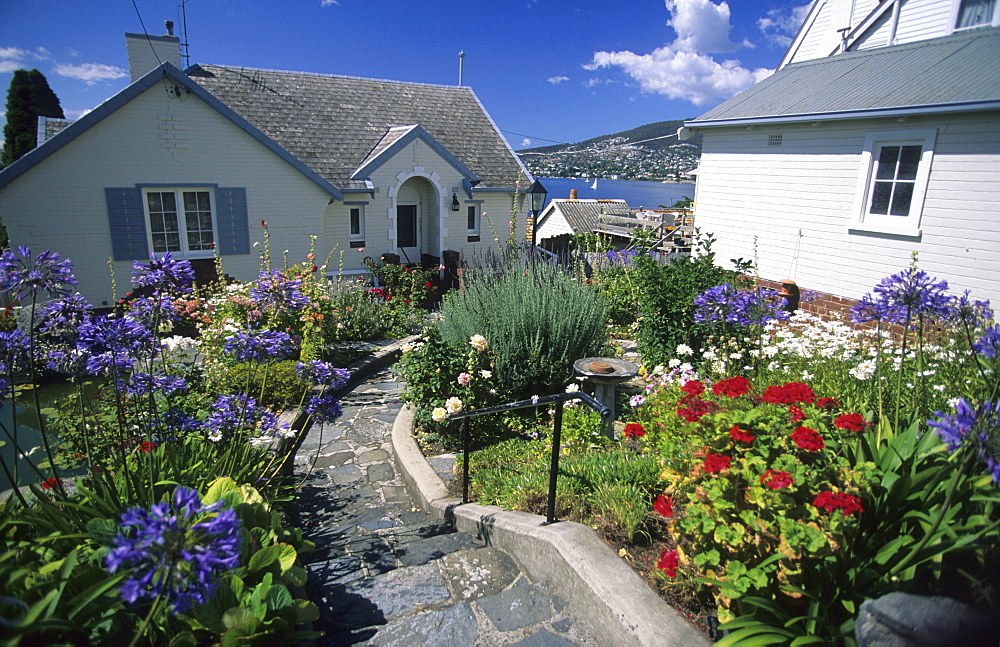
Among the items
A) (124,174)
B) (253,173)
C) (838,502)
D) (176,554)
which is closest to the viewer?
(176,554)

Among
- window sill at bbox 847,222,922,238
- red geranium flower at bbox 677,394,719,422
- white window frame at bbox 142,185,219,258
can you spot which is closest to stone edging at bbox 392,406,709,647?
red geranium flower at bbox 677,394,719,422

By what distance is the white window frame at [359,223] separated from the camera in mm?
13836

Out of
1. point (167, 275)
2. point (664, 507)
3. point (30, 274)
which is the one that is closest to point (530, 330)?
point (664, 507)

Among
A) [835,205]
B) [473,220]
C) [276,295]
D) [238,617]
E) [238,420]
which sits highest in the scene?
[835,205]

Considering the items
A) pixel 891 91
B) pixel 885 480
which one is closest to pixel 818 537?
pixel 885 480

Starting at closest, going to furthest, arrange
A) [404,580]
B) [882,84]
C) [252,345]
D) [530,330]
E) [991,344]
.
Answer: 1. [991,344]
2. [404,580]
3. [252,345]
4. [530,330]
5. [882,84]

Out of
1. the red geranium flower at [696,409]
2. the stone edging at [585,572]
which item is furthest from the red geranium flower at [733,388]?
the stone edging at [585,572]

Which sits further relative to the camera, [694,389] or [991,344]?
[694,389]

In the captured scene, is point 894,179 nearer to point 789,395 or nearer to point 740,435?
point 789,395

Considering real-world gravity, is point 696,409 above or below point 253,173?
below

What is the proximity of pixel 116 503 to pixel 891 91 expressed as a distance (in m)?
11.3

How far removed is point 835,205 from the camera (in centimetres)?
962

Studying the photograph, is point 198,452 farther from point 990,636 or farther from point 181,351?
point 990,636

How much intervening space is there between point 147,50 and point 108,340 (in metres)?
13.2
